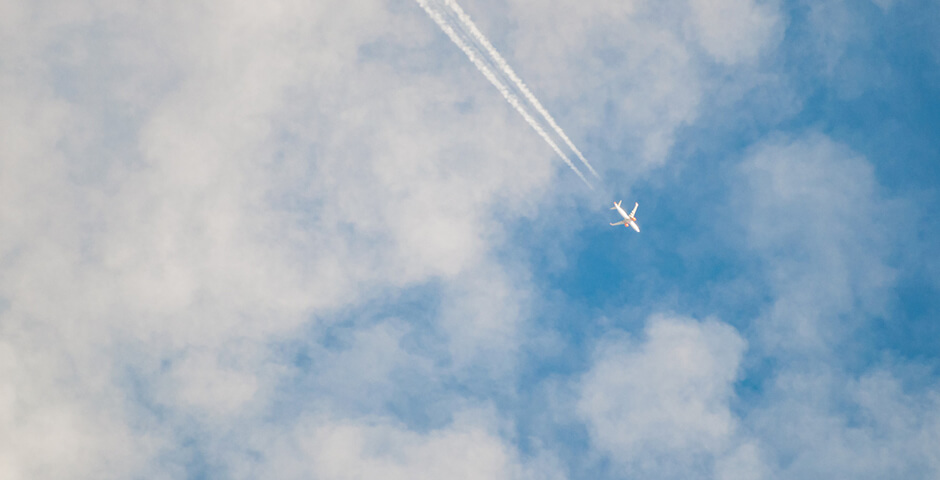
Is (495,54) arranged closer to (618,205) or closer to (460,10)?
(460,10)

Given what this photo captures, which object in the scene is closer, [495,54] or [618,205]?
[495,54]

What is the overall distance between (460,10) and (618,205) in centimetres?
4354

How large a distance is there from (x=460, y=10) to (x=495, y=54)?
6.16m

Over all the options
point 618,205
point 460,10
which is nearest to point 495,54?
point 460,10

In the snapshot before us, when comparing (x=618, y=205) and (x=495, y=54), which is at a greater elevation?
(x=618, y=205)

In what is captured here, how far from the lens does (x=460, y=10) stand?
69750 mm

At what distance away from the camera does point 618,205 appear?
99500 mm

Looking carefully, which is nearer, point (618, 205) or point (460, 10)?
point (460, 10)

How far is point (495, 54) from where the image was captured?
70438 mm

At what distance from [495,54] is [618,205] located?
38.9 meters
